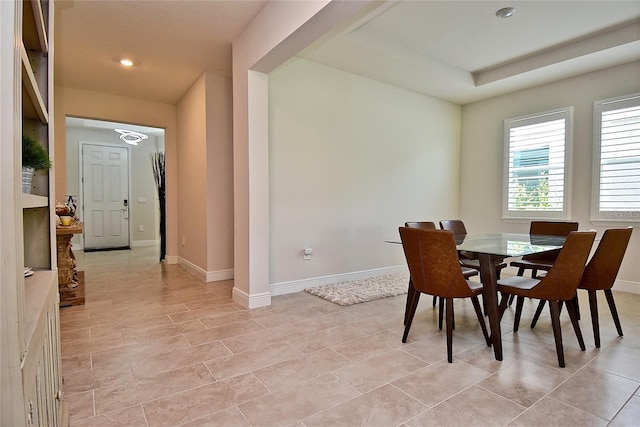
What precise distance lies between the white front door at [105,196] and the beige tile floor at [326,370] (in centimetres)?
474

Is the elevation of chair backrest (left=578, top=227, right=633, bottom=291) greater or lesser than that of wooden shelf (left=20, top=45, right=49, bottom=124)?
lesser

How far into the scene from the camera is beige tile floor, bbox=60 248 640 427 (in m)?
1.59

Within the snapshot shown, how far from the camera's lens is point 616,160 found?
385cm

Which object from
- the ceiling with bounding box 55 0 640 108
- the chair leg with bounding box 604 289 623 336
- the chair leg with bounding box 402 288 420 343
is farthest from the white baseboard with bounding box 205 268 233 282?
the chair leg with bounding box 604 289 623 336

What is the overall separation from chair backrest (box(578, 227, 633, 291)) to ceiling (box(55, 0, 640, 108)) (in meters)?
2.14

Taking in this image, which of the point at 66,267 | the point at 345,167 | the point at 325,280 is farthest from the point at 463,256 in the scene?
the point at 66,267

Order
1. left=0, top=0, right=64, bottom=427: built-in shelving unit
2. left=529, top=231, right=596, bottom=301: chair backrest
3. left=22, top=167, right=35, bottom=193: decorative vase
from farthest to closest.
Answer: left=529, top=231, right=596, bottom=301: chair backrest
left=22, top=167, right=35, bottom=193: decorative vase
left=0, top=0, right=64, bottom=427: built-in shelving unit

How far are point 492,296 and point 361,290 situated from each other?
1.77 m

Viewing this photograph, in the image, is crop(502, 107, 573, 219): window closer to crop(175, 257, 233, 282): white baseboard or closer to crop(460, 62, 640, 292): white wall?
crop(460, 62, 640, 292): white wall

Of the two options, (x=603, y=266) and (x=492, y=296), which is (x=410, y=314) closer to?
(x=492, y=296)

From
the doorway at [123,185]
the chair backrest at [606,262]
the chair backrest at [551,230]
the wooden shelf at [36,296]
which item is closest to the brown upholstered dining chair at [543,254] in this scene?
the chair backrest at [551,230]

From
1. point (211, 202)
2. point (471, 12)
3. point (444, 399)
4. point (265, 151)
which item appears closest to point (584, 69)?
point (471, 12)

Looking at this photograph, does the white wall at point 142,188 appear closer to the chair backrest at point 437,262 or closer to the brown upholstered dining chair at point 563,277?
the chair backrest at point 437,262

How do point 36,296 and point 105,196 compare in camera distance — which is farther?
point 105,196
